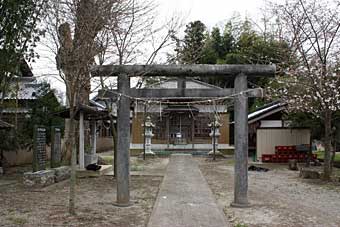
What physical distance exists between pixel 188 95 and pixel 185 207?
254cm

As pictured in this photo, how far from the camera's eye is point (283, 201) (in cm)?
1083

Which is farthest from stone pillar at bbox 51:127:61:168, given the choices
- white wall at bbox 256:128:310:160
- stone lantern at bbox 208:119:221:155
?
stone lantern at bbox 208:119:221:155

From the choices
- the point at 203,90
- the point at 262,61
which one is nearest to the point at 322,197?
the point at 203,90

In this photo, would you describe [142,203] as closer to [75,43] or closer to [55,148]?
[75,43]

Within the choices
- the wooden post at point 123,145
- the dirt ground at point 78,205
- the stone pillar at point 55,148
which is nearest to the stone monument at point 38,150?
the stone pillar at point 55,148

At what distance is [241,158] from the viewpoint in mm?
10039

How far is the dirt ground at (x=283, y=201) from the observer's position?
27.6 feet

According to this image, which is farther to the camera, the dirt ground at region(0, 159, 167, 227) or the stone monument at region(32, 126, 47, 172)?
the stone monument at region(32, 126, 47, 172)

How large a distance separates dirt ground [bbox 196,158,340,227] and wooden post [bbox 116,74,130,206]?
224 cm

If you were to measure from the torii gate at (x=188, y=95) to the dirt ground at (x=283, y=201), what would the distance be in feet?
2.75

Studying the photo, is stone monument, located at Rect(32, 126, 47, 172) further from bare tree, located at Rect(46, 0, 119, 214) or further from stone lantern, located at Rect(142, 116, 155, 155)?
stone lantern, located at Rect(142, 116, 155, 155)

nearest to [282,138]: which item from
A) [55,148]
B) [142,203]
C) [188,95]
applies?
[55,148]

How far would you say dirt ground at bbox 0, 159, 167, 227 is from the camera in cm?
807

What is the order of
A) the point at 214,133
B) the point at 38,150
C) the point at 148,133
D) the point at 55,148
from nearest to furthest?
the point at 38,150, the point at 55,148, the point at 214,133, the point at 148,133
